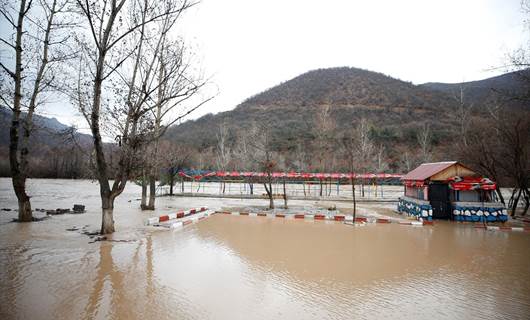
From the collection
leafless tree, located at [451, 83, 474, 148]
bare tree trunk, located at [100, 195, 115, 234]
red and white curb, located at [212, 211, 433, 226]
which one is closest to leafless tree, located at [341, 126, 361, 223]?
red and white curb, located at [212, 211, 433, 226]

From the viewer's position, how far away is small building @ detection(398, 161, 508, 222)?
14.0 m

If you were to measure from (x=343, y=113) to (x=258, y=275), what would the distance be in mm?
71822

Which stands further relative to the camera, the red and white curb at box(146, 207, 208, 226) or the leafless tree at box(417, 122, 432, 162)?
the leafless tree at box(417, 122, 432, 162)

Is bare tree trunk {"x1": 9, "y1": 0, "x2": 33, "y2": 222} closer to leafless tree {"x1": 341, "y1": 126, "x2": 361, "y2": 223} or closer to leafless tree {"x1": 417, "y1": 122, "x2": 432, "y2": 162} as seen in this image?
leafless tree {"x1": 341, "y1": 126, "x2": 361, "y2": 223}

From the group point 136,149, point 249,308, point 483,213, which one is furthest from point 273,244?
point 483,213

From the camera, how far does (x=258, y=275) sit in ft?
20.7

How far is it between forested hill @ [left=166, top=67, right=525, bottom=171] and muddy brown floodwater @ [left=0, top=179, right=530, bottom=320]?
36.9 m

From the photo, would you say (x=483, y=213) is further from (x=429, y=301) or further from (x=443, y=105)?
(x=443, y=105)

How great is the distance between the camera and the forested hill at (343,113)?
55531 mm

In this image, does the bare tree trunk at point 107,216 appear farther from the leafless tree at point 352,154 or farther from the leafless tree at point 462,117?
the leafless tree at point 462,117

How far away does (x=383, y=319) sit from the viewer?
442 centimetres

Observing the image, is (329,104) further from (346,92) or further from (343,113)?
(346,92)

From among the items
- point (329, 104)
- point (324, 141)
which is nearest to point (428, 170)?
point (324, 141)

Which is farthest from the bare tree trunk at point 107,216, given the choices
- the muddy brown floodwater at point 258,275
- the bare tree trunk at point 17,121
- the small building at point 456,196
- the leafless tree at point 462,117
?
the leafless tree at point 462,117
